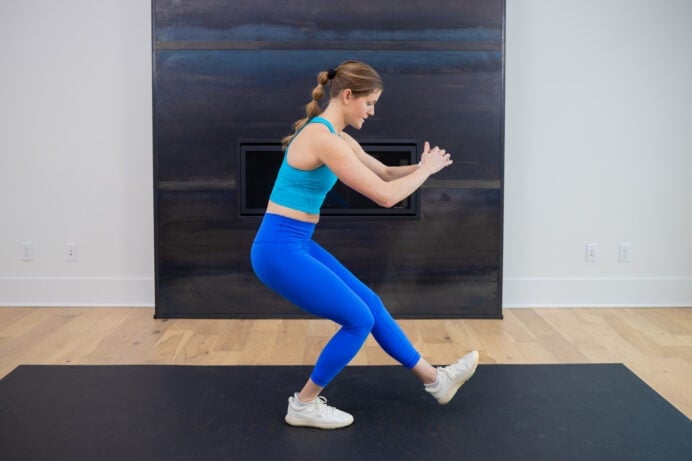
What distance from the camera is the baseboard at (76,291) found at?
4.91m

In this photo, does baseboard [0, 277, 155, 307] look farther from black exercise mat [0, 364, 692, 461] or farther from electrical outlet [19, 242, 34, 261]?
black exercise mat [0, 364, 692, 461]

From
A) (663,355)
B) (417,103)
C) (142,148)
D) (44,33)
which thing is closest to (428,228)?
(417,103)

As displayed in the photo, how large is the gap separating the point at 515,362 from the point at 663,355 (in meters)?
0.73

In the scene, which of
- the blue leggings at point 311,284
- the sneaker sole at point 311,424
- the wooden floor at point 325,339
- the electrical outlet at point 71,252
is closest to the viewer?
the blue leggings at point 311,284

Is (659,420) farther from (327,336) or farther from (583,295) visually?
(583,295)

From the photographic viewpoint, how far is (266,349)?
3969 millimetres

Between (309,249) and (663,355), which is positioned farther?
(663,355)

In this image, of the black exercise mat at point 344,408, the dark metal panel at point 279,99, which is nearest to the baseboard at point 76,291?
the dark metal panel at point 279,99

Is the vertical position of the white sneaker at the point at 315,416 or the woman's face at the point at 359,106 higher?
the woman's face at the point at 359,106

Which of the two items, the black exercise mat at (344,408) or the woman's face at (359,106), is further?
the woman's face at (359,106)

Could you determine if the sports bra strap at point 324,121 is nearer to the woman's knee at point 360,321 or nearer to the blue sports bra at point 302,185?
the blue sports bra at point 302,185

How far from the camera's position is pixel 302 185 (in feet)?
8.95

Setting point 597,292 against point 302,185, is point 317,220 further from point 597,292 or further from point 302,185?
point 597,292

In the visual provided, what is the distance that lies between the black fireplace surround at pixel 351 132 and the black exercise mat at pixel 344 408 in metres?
1.13
